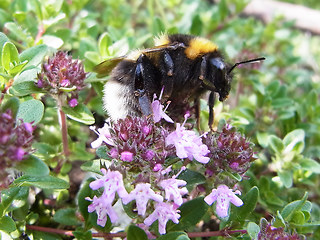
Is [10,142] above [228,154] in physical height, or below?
above

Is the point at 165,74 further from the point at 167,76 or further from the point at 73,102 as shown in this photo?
the point at 73,102

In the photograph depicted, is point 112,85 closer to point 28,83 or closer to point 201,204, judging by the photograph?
point 28,83

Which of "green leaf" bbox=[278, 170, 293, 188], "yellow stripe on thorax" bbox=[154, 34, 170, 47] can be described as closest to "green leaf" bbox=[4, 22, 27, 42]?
"yellow stripe on thorax" bbox=[154, 34, 170, 47]

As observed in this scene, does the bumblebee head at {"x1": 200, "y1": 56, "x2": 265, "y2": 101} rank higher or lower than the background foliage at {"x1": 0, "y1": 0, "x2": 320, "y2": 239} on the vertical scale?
higher

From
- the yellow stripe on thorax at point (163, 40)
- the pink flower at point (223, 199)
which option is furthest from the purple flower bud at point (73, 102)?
the pink flower at point (223, 199)

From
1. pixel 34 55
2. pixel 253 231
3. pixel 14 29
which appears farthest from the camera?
pixel 14 29

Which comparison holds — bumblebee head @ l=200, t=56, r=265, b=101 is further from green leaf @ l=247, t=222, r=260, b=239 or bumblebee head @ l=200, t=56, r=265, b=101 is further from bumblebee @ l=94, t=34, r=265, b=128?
green leaf @ l=247, t=222, r=260, b=239

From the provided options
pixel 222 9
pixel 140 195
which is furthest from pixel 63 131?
pixel 222 9
